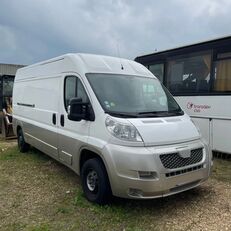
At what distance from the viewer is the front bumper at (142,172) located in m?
4.06

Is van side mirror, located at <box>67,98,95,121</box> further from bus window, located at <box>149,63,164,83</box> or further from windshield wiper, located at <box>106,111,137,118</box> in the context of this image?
bus window, located at <box>149,63,164,83</box>

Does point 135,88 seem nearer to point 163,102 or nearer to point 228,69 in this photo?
point 163,102

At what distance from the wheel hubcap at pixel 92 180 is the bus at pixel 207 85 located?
12.5ft

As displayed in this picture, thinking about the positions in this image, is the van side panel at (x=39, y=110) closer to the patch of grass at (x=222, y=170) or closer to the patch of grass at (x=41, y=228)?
the patch of grass at (x=41, y=228)

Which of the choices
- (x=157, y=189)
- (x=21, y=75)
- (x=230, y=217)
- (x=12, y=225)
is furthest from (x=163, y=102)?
(x=21, y=75)

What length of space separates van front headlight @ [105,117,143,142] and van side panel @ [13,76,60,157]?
1980 mm

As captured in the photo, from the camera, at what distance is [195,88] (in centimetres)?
791

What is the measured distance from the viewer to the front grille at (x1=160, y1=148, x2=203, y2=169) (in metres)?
4.16

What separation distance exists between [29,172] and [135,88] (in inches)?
127

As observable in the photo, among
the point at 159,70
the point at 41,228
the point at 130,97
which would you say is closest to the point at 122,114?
the point at 130,97

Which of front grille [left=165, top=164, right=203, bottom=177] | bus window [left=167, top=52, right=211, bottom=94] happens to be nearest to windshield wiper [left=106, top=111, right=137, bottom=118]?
front grille [left=165, top=164, right=203, bottom=177]

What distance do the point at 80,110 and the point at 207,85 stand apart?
411cm

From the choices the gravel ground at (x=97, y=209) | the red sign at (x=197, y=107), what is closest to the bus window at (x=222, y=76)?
the red sign at (x=197, y=107)

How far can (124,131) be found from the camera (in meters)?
4.22
